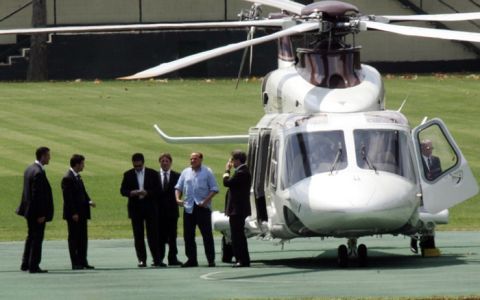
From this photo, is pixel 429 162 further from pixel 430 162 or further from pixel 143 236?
pixel 143 236

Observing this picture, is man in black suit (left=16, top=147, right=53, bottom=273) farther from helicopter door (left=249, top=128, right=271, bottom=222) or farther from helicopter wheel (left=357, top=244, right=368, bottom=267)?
helicopter wheel (left=357, top=244, right=368, bottom=267)

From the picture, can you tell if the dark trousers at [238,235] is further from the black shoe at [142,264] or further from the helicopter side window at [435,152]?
the helicopter side window at [435,152]

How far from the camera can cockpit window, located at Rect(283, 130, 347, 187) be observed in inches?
885

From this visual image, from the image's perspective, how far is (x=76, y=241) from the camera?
77.4 ft

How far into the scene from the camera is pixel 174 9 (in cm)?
5847

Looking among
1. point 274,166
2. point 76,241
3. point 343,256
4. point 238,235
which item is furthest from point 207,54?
point 76,241

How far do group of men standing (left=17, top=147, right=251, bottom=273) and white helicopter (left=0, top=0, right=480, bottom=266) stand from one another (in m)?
0.59

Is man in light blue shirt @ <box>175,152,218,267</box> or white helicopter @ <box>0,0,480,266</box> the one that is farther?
man in light blue shirt @ <box>175,152,218,267</box>

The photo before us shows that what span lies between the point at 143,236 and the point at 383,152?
12.1ft

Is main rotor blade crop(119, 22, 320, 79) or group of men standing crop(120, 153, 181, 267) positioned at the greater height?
main rotor blade crop(119, 22, 320, 79)

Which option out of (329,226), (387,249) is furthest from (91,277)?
(387,249)

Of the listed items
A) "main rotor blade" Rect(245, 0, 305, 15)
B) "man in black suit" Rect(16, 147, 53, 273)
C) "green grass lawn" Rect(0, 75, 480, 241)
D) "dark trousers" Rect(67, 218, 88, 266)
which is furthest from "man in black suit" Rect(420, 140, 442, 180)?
"green grass lawn" Rect(0, 75, 480, 241)

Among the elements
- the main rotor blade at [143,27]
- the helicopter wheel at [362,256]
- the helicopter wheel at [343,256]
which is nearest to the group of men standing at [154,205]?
the helicopter wheel at [343,256]

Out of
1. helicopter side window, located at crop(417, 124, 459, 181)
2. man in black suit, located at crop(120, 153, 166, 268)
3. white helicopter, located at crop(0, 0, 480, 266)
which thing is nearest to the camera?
white helicopter, located at crop(0, 0, 480, 266)
